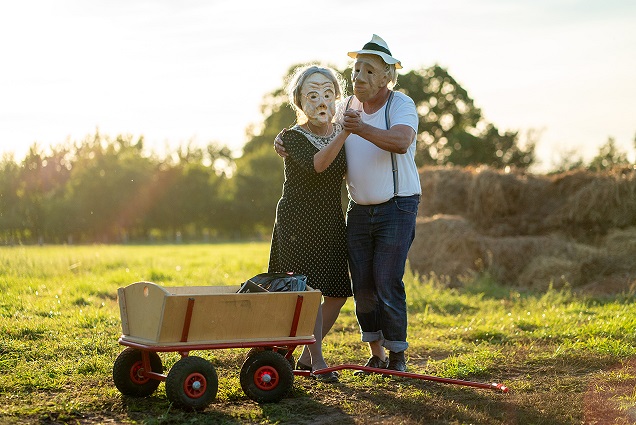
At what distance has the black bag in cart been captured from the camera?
5.22 meters

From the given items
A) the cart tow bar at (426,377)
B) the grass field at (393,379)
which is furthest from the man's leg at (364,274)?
A: the cart tow bar at (426,377)

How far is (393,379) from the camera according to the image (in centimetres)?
577

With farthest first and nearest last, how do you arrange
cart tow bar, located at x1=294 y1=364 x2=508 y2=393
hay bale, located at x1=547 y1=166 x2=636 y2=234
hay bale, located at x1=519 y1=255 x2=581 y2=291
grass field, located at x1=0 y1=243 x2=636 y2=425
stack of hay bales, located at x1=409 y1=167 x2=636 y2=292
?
hay bale, located at x1=547 y1=166 x2=636 y2=234, stack of hay bales, located at x1=409 y1=167 x2=636 y2=292, hay bale, located at x1=519 y1=255 x2=581 y2=291, cart tow bar, located at x1=294 y1=364 x2=508 y2=393, grass field, located at x1=0 y1=243 x2=636 y2=425

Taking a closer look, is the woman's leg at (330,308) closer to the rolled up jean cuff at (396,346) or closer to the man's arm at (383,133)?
the rolled up jean cuff at (396,346)

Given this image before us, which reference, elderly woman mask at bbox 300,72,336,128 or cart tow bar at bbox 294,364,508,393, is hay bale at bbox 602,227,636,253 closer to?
cart tow bar at bbox 294,364,508,393

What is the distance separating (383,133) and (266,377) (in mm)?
1690

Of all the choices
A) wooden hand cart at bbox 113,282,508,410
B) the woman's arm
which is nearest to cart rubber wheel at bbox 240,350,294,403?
wooden hand cart at bbox 113,282,508,410

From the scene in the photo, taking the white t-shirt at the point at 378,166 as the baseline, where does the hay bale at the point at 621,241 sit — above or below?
below

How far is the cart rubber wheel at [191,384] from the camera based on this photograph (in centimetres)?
462

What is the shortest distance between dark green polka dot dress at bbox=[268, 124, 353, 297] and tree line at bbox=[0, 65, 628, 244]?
25.2 m

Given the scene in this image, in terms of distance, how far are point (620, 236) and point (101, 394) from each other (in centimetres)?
1023

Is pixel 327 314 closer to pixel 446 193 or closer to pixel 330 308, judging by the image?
pixel 330 308

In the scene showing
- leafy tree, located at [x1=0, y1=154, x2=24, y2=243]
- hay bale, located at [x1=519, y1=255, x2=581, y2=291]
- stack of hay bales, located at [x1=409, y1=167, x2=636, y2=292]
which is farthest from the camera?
stack of hay bales, located at [x1=409, y1=167, x2=636, y2=292]

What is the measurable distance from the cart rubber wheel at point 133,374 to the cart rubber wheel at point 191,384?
40cm
